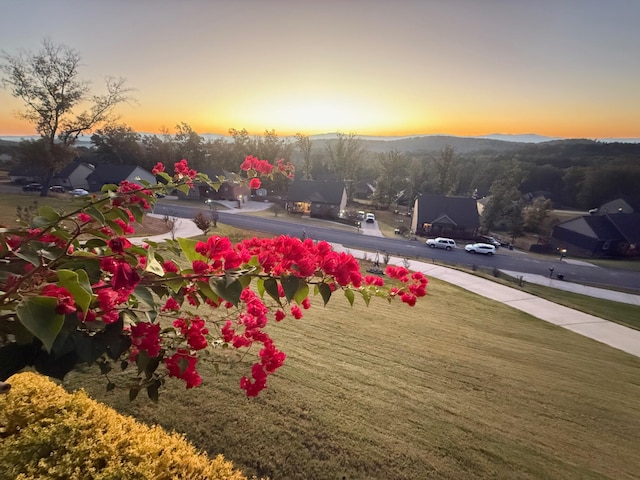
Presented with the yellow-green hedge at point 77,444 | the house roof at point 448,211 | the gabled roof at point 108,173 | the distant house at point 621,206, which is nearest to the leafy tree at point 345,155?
the house roof at point 448,211

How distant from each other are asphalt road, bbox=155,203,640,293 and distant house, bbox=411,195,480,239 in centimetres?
574

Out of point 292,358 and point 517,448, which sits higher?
point 292,358

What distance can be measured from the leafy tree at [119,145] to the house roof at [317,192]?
30352 mm

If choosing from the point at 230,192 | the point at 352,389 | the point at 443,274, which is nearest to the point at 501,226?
the point at 443,274

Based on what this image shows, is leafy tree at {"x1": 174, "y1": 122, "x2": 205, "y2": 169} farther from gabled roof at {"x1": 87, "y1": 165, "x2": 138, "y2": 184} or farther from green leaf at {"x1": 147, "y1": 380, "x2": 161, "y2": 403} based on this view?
green leaf at {"x1": 147, "y1": 380, "x2": 161, "y2": 403}

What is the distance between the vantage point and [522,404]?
214 inches

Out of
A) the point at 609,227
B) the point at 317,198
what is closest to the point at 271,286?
the point at 317,198

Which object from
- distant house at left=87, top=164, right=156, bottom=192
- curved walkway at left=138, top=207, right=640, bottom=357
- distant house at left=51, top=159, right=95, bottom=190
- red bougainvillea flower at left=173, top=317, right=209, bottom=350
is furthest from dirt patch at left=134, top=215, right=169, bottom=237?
distant house at left=51, top=159, right=95, bottom=190

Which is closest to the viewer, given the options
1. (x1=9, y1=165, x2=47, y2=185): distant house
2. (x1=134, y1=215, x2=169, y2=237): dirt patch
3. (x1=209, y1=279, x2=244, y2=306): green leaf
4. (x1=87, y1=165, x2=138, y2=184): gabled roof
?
(x1=209, y1=279, x2=244, y2=306): green leaf

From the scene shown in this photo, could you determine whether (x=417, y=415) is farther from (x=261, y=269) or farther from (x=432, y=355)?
(x=261, y=269)

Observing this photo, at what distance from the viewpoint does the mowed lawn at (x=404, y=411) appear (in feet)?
11.7

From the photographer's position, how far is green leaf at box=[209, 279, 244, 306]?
1.28 meters

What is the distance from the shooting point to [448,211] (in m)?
36.8

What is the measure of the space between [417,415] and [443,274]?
14.7 metres
